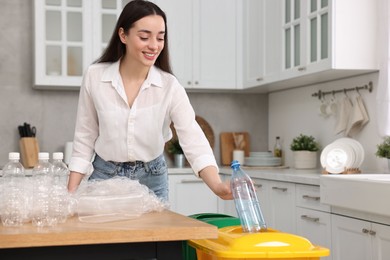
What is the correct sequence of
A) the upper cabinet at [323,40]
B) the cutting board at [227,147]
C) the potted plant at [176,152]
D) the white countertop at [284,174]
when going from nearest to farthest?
the white countertop at [284,174] < the upper cabinet at [323,40] < the potted plant at [176,152] < the cutting board at [227,147]

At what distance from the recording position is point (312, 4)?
4.64 metres

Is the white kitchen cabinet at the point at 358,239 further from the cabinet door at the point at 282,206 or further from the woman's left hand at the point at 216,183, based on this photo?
the woman's left hand at the point at 216,183

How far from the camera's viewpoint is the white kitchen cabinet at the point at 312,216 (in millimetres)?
3977

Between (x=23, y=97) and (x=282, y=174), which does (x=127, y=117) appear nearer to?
(x=282, y=174)

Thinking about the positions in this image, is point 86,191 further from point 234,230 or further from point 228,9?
point 228,9

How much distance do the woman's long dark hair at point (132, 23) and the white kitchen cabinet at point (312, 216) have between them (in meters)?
1.60

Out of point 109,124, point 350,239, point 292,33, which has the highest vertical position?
point 292,33

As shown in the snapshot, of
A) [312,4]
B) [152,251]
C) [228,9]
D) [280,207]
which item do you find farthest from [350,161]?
[152,251]

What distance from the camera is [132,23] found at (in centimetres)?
259

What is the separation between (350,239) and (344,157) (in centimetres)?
79

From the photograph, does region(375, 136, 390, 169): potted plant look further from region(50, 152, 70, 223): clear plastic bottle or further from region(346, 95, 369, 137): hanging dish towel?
region(50, 152, 70, 223): clear plastic bottle

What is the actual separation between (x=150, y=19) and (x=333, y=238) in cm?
187

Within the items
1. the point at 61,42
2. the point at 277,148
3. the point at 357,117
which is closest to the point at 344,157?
the point at 357,117

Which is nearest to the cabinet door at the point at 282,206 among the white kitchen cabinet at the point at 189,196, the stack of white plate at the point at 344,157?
the stack of white plate at the point at 344,157
